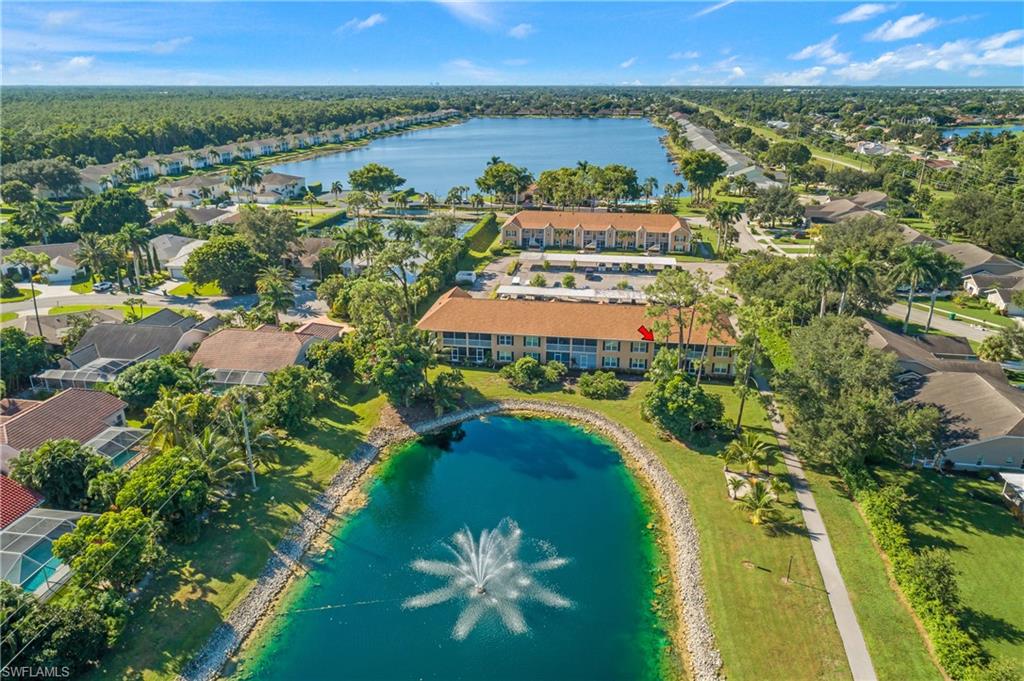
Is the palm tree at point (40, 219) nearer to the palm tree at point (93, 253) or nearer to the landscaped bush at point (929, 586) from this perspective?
the palm tree at point (93, 253)

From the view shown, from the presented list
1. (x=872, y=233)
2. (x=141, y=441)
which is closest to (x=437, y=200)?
(x=872, y=233)

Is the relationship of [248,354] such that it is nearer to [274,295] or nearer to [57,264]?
[274,295]

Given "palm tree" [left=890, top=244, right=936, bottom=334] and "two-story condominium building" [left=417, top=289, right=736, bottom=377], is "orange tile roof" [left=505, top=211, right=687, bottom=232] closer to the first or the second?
"palm tree" [left=890, top=244, right=936, bottom=334]

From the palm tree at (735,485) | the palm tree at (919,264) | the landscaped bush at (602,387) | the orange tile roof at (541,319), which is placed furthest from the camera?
the palm tree at (919,264)

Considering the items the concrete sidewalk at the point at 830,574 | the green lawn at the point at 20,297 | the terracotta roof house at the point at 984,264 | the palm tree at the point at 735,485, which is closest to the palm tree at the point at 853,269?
the concrete sidewalk at the point at 830,574

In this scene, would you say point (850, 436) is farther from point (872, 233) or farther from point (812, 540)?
point (872, 233)

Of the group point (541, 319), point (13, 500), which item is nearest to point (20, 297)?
point (13, 500)
